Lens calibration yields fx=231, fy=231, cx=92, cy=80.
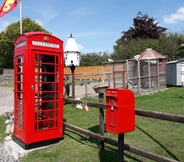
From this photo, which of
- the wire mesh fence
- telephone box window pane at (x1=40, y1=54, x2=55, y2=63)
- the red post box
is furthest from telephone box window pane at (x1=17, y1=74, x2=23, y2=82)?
the wire mesh fence

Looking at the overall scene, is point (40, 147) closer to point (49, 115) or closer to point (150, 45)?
point (49, 115)

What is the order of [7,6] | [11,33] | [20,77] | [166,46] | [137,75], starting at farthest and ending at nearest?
[11,33], [166,46], [7,6], [137,75], [20,77]

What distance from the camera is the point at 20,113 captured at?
19.2 feet

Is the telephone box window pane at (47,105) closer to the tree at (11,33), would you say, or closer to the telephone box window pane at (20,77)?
the telephone box window pane at (20,77)

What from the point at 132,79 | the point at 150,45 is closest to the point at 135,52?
the point at 150,45

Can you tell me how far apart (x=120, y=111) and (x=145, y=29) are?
37.8m

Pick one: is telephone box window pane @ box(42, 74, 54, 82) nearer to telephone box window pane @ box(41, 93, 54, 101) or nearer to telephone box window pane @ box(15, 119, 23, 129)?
telephone box window pane @ box(41, 93, 54, 101)

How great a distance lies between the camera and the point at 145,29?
3916 cm

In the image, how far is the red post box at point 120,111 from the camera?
355 cm

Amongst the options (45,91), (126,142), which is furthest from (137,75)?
(45,91)

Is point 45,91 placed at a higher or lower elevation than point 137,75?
lower

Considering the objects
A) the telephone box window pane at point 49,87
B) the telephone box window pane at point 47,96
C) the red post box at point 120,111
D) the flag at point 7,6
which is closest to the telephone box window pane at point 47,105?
the telephone box window pane at point 47,96

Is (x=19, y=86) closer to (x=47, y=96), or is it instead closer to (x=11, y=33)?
(x=47, y=96)

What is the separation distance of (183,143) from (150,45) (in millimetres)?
28993
